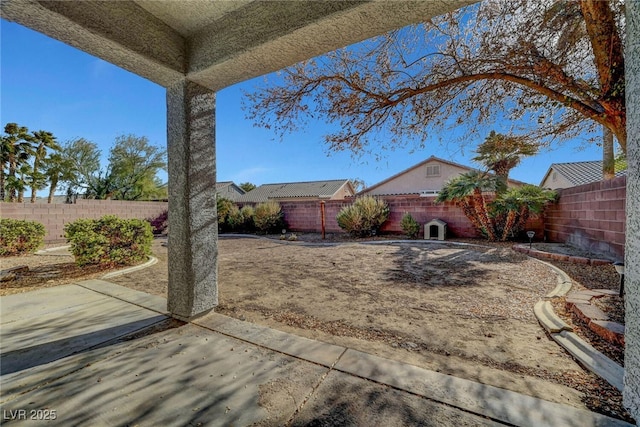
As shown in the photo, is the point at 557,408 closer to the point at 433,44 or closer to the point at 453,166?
the point at 433,44

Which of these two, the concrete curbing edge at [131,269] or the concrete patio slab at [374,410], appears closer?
the concrete patio slab at [374,410]

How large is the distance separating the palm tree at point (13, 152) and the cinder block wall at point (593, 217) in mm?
23791

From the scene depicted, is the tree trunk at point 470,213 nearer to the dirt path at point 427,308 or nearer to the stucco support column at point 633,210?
the dirt path at point 427,308

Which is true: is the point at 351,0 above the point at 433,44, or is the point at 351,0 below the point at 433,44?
below

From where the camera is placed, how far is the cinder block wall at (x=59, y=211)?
8.17 meters

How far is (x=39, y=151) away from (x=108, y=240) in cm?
1733

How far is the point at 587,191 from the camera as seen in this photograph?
535 centimetres

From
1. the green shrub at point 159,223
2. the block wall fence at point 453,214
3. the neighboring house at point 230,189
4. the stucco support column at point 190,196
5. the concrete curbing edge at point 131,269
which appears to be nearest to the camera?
the stucco support column at point 190,196

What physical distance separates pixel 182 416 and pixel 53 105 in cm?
1185

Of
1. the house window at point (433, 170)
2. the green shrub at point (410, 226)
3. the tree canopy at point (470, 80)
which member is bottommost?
the green shrub at point (410, 226)

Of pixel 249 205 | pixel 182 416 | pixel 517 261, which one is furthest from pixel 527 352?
pixel 249 205

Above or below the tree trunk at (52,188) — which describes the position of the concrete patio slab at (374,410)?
below

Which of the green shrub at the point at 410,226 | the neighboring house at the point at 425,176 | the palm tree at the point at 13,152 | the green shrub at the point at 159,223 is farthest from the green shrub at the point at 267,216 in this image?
the palm tree at the point at 13,152

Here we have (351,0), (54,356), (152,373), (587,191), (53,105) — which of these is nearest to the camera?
(351,0)
